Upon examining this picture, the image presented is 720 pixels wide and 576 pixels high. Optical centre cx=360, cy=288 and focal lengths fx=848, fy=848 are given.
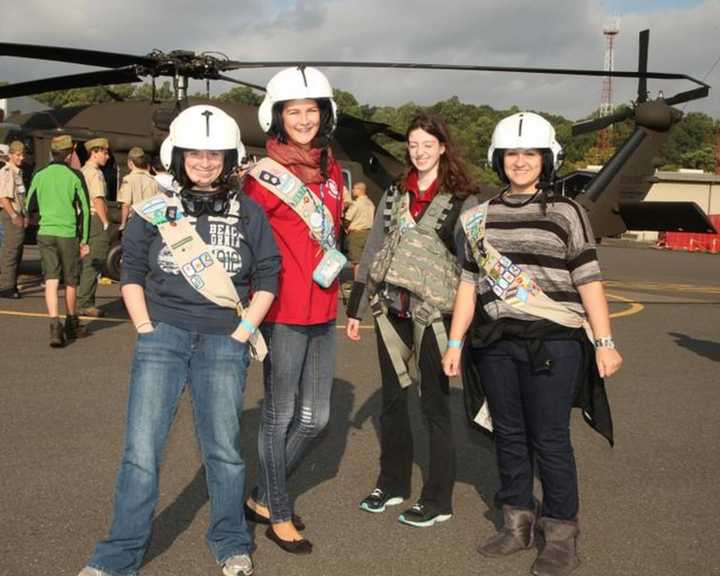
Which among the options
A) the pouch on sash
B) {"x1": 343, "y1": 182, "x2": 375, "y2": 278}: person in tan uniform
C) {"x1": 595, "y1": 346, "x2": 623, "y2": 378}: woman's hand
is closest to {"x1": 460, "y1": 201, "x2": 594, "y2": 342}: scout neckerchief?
{"x1": 595, "y1": 346, "x2": 623, "y2": 378}: woman's hand

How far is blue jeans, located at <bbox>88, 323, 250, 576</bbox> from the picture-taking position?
3266mm

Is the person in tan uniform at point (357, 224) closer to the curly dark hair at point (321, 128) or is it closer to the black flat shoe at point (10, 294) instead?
the black flat shoe at point (10, 294)

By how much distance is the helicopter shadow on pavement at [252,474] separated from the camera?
3.94 meters

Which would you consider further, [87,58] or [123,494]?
[87,58]

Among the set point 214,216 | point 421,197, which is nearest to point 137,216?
point 214,216

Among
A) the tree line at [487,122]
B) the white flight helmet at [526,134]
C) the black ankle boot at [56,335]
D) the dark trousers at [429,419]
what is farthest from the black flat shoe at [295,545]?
the tree line at [487,122]

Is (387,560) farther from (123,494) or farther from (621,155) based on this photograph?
(621,155)

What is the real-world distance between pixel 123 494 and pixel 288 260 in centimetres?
119

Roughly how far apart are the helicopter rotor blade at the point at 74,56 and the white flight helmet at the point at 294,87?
24.2 ft

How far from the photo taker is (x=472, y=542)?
3.96 m

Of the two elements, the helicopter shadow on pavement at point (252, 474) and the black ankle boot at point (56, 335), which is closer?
the helicopter shadow on pavement at point (252, 474)

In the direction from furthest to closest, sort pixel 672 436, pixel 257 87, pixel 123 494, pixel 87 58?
pixel 257 87
pixel 87 58
pixel 672 436
pixel 123 494

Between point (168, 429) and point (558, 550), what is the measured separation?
1.73 meters

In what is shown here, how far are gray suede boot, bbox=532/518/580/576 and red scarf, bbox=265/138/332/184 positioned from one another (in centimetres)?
185
